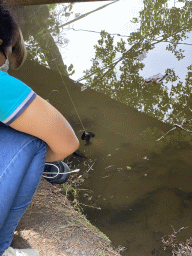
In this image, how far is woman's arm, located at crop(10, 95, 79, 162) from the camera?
1.00m

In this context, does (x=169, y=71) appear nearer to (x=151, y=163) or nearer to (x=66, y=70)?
(x=151, y=163)

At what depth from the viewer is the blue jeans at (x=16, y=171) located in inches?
41.2

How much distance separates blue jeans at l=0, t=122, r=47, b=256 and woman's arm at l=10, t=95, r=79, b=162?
0.07 metres

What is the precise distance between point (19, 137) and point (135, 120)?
5.32 ft

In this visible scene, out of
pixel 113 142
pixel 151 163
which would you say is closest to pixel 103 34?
pixel 113 142

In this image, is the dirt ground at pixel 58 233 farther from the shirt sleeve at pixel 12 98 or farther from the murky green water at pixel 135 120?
the shirt sleeve at pixel 12 98

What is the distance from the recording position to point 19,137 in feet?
3.64

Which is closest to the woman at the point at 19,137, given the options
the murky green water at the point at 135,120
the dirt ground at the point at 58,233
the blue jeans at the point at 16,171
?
the blue jeans at the point at 16,171

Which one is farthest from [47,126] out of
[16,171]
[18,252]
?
[18,252]

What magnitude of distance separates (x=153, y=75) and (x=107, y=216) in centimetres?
175

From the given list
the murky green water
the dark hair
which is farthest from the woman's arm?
the murky green water

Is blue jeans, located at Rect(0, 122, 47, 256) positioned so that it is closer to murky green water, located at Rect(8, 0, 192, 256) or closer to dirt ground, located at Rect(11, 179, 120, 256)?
dirt ground, located at Rect(11, 179, 120, 256)

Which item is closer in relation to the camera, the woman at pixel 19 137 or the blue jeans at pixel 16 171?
the woman at pixel 19 137

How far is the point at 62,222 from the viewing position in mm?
1824
